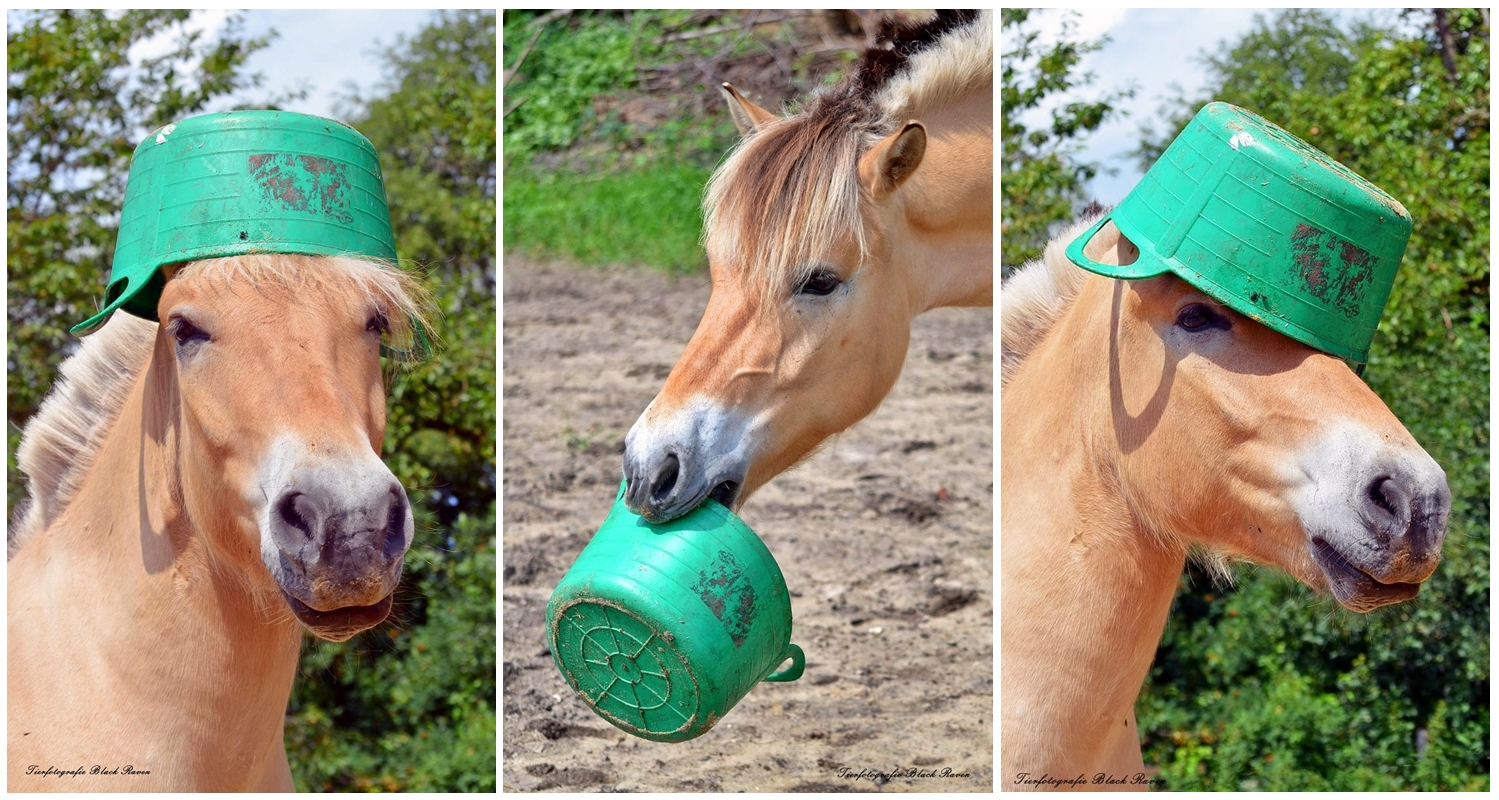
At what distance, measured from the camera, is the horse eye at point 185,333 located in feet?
6.41

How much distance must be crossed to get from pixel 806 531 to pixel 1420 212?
264cm

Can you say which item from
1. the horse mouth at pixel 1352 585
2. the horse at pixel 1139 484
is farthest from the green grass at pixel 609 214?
the horse mouth at pixel 1352 585

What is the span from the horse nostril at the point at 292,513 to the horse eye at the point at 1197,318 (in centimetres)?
155

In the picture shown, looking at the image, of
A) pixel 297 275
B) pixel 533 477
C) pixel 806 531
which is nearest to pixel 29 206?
pixel 533 477

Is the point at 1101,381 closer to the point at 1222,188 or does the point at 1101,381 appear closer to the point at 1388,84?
the point at 1222,188

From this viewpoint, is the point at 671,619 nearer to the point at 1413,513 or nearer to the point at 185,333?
the point at 185,333

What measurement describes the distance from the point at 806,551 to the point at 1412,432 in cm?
248

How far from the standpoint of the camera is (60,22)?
412 cm

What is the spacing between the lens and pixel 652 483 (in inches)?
78.1

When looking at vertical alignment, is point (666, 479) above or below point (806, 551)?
above

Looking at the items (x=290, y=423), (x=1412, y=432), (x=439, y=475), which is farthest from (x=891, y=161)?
(x=1412, y=432)

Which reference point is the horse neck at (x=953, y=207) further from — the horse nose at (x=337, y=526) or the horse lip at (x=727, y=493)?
the horse nose at (x=337, y=526)

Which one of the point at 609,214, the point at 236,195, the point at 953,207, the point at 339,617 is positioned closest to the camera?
the point at 339,617

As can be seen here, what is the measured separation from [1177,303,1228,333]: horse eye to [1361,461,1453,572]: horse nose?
37 cm
